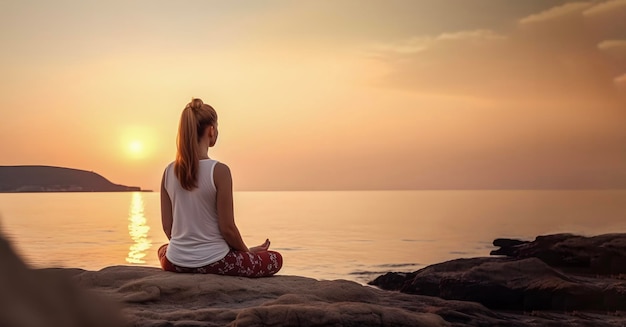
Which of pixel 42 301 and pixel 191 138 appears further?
pixel 191 138

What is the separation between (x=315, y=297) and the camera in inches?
224

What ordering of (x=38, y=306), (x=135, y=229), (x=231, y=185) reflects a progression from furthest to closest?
(x=135, y=229) → (x=231, y=185) → (x=38, y=306)

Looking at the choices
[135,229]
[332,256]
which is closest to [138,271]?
[332,256]

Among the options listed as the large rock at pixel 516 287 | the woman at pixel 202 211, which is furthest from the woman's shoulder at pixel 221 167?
the large rock at pixel 516 287

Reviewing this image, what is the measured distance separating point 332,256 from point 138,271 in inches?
857

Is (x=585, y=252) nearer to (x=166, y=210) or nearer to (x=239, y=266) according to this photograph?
(x=239, y=266)

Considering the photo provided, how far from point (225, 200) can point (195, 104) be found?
2.98 ft

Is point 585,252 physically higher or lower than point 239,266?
lower

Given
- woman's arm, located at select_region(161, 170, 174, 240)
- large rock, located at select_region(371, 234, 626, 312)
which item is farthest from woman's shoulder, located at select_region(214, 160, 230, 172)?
large rock, located at select_region(371, 234, 626, 312)

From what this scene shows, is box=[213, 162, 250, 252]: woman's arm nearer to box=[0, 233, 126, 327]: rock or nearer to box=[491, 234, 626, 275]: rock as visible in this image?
box=[0, 233, 126, 327]: rock

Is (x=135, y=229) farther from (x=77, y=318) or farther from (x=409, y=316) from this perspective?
(x=77, y=318)

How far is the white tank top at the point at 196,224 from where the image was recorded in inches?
245

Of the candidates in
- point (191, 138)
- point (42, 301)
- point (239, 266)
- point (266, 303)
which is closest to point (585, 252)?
point (239, 266)

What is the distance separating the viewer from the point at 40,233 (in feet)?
127
